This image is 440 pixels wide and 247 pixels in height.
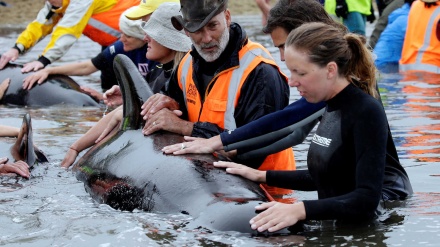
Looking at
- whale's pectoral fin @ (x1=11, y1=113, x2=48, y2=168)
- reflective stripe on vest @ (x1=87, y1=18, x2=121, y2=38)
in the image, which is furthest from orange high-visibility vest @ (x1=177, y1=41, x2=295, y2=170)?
reflective stripe on vest @ (x1=87, y1=18, x2=121, y2=38)

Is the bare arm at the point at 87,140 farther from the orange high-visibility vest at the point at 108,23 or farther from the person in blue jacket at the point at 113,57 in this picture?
the orange high-visibility vest at the point at 108,23

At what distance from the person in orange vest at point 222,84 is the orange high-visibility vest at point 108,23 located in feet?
19.1

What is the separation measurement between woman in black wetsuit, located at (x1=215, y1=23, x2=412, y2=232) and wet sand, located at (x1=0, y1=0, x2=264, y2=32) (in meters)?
18.5

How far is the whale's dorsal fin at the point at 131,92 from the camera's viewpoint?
6945 mm

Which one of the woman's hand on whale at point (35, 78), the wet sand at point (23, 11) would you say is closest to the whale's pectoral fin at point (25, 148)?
the woman's hand on whale at point (35, 78)

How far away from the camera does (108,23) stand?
1271 centimetres

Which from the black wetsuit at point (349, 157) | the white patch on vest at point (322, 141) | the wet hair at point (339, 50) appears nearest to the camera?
the black wetsuit at point (349, 157)

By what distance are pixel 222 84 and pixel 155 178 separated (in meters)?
0.97

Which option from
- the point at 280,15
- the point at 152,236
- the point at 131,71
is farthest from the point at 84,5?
the point at 152,236

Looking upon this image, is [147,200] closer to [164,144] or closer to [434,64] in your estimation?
[164,144]

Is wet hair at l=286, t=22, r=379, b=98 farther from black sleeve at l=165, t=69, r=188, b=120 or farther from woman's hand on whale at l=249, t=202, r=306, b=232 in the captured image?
black sleeve at l=165, t=69, r=188, b=120

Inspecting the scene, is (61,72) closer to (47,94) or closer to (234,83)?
(47,94)

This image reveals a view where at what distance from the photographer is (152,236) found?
5.62 metres

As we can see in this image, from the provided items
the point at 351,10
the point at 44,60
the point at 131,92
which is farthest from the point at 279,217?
the point at 351,10
